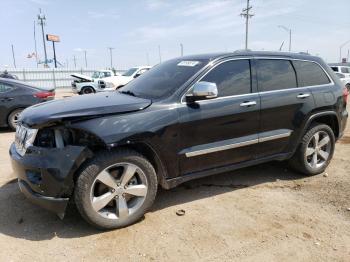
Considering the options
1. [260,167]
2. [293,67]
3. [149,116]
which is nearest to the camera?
[149,116]

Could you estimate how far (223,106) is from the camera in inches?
152

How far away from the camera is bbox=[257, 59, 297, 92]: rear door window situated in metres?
4.28

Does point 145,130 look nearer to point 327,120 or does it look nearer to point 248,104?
point 248,104

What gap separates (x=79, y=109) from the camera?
3.25 meters

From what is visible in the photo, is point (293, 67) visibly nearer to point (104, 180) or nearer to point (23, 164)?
point (104, 180)

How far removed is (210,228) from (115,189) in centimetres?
106

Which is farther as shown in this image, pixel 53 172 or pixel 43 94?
pixel 43 94

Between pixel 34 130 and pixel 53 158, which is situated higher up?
pixel 34 130

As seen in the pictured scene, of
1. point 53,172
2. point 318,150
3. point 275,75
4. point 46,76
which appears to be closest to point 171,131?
point 53,172

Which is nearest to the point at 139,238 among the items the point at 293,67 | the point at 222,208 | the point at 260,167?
the point at 222,208

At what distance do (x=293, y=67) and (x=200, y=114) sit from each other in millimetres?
1799

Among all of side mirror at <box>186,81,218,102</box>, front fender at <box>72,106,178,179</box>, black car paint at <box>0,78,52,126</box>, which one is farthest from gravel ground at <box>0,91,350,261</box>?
black car paint at <box>0,78,52,126</box>

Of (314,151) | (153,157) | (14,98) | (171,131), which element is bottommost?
(314,151)

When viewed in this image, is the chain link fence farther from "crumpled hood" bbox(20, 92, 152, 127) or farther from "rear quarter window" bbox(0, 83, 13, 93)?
"crumpled hood" bbox(20, 92, 152, 127)
